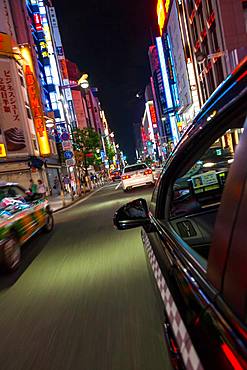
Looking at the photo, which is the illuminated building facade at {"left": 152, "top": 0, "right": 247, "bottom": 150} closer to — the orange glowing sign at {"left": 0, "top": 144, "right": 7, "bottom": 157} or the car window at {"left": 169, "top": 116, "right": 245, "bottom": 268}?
the car window at {"left": 169, "top": 116, "right": 245, "bottom": 268}

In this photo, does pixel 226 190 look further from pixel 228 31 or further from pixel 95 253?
pixel 228 31

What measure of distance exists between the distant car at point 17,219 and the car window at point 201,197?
149 inches

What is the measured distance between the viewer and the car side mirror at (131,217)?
2591mm

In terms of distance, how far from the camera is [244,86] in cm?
117

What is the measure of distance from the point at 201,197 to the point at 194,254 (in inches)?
54.0

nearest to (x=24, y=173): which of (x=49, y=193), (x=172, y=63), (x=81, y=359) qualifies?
(x=49, y=193)

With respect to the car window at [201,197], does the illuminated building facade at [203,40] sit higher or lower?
higher

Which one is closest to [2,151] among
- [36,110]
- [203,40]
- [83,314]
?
[36,110]

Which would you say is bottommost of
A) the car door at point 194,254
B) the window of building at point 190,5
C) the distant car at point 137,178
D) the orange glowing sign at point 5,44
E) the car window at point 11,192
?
the distant car at point 137,178

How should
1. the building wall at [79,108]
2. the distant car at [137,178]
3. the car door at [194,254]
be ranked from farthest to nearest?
the building wall at [79,108], the distant car at [137,178], the car door at [194,254]

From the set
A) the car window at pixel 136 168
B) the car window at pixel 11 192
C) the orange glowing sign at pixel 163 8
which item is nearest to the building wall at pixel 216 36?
the car window at pixel 136 168

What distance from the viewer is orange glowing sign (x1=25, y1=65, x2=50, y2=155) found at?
127ft

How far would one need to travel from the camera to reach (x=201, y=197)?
9.83 feet

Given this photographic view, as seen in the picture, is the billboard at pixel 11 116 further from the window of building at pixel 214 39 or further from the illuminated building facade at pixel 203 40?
the window of building at pixel 214 39
